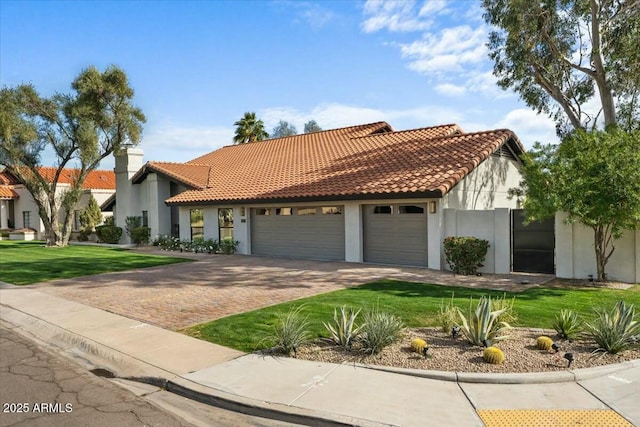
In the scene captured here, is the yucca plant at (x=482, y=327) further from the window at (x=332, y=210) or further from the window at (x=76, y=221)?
the window at (x=76, y=221)

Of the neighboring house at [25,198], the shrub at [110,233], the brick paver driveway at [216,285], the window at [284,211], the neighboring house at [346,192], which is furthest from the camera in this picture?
the neighboring house at [25,198]

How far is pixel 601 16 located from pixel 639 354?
1683 cm

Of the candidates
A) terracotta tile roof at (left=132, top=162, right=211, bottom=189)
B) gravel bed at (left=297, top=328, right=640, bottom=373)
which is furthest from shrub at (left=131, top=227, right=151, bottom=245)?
gravel bed at (left=297, top=328, right=640, bottom=373)

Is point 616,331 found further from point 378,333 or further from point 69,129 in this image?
point 69,129

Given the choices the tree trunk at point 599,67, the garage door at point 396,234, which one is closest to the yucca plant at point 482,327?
the garage door at point 396,234

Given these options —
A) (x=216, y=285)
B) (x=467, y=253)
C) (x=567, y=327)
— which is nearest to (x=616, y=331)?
(x=567, y=327)

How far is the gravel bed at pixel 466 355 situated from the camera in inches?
237

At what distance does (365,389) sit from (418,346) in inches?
55.8

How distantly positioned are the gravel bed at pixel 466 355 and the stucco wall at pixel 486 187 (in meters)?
9.14

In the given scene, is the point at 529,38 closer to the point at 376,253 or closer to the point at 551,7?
the point at 551,7

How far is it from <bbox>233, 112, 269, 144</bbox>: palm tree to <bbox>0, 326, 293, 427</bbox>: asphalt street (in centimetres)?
3831

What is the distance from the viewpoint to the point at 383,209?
16.9 metres

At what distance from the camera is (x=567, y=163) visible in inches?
478

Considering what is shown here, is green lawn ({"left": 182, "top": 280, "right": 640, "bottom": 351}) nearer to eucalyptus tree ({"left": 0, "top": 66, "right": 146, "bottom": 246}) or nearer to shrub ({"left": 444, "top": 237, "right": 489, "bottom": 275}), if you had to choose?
Answer: shrub ({"left": 444, "top": 237, "right": 489, "bottom": 275})
